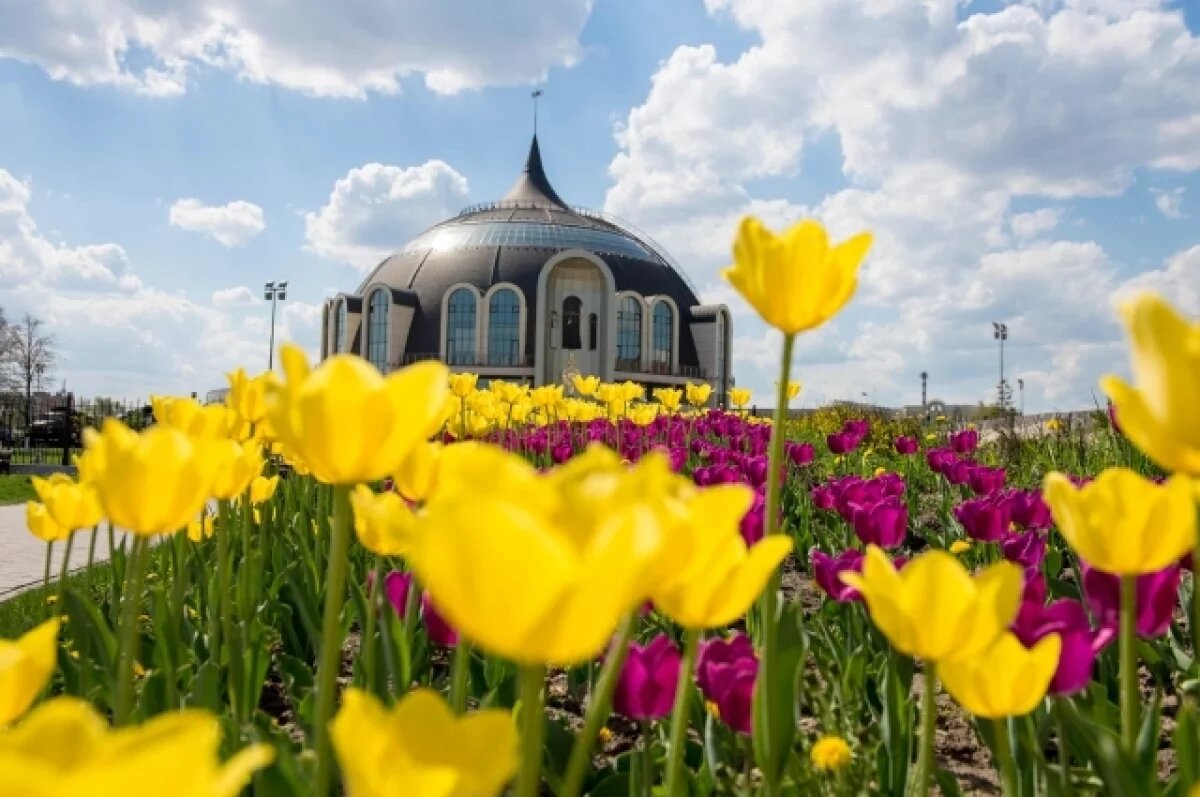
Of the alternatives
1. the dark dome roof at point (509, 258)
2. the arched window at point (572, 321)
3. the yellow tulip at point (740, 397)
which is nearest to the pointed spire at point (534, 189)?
the dark dome roof at point (509, 258)

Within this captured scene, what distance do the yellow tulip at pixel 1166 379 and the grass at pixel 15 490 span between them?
1321 centimetres

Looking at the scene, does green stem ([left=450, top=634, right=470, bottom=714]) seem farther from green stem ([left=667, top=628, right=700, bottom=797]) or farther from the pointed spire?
the pointed spire

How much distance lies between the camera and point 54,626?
853mm

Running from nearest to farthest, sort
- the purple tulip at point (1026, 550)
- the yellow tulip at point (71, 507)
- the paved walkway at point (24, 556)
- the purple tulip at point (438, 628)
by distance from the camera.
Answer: the purple tulip at point (438, 628), the yellow tulip at point (71, 507), the purple tulip at point (1026, 550), the paved walkway at point (24, 556)

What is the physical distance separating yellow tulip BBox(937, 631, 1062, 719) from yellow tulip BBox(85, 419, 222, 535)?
76 cm

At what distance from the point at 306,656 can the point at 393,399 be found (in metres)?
2.23

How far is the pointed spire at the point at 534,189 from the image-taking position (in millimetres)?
56156

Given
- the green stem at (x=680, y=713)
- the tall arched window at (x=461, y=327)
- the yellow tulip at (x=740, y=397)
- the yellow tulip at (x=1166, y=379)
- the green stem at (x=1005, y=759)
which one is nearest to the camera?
the yellow tulip at (x=1166, y=379)

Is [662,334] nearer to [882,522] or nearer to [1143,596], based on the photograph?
[882,522]

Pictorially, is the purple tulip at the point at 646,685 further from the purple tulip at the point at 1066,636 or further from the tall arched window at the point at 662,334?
the tall arched window at the point at 662,334

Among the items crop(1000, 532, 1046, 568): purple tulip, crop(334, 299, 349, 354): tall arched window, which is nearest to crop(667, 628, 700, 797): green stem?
crop(1000, 532, 1046, 568): purple tulip

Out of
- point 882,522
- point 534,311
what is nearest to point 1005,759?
point 882,522

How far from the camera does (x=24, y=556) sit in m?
7.72

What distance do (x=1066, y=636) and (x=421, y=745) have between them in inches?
37.2
